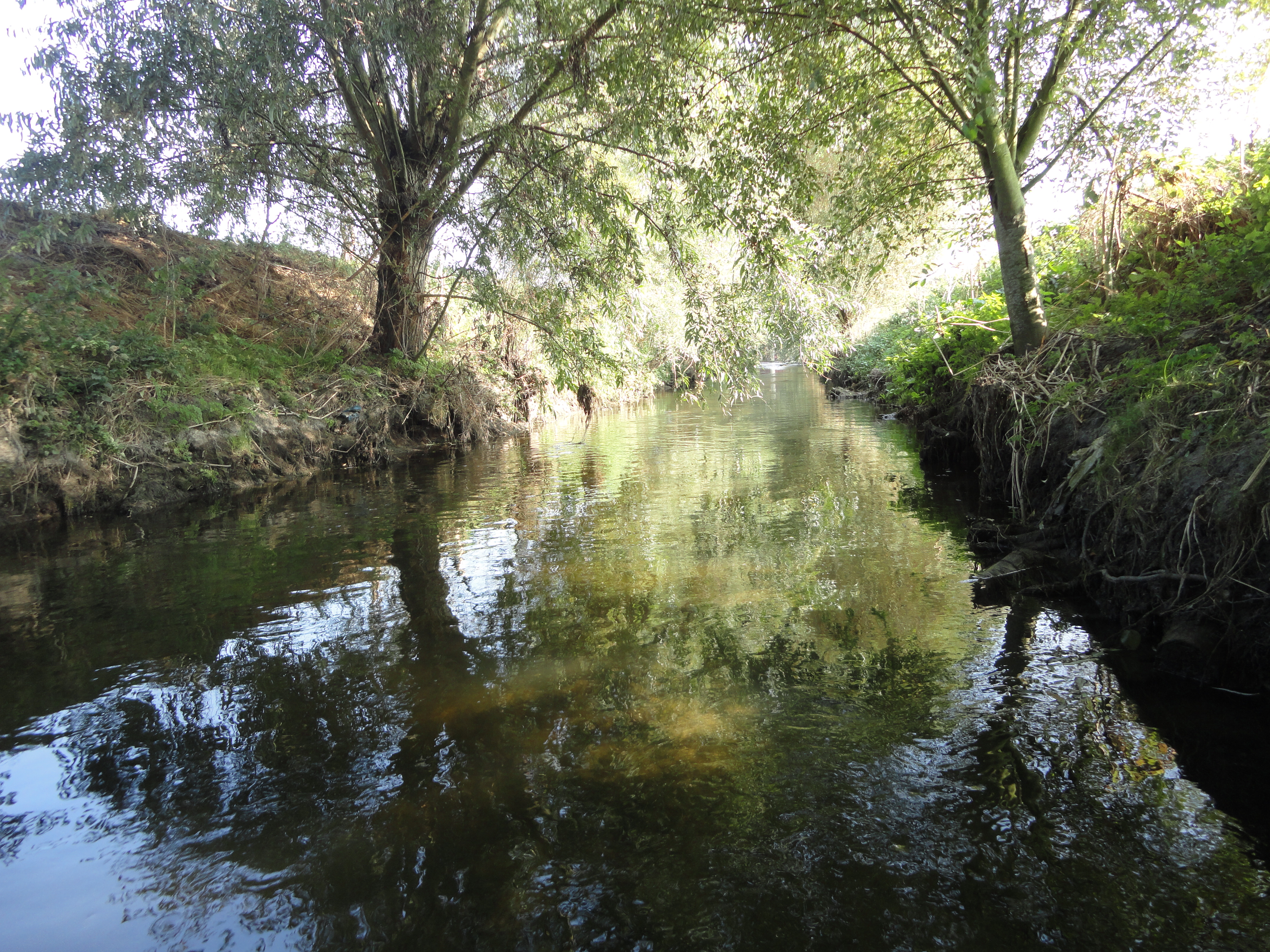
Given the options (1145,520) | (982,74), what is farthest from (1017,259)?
(1145,520)

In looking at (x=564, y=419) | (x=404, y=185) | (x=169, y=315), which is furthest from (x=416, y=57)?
(x=564, y=419)

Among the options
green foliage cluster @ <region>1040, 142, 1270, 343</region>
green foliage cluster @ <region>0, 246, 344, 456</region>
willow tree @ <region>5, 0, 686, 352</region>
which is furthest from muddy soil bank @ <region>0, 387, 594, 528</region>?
green foliage cluster @ <region>1040, 142, 1270, 343</region>

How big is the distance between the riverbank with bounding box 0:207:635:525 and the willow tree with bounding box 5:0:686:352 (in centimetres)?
172

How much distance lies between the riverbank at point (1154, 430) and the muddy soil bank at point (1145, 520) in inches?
0.5

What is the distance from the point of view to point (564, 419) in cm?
2048

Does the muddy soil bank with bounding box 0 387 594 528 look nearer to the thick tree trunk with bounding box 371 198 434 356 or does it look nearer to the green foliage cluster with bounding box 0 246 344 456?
the green foliage cluster with bounding box 0 246 344 456

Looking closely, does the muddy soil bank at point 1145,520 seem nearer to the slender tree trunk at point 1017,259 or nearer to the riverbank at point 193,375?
the slender tree trunk at point 1017,259

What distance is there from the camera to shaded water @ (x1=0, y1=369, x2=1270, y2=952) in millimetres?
2312

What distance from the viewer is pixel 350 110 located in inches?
449

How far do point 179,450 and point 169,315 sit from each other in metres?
3.24

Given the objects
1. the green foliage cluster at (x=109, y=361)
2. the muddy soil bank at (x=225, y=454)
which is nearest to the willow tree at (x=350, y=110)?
the green foliage cluster at (x=109, y=361)

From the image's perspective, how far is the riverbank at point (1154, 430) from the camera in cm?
364

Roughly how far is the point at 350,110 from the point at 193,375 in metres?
4.87

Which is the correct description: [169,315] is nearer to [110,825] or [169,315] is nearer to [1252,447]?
[110,825]
